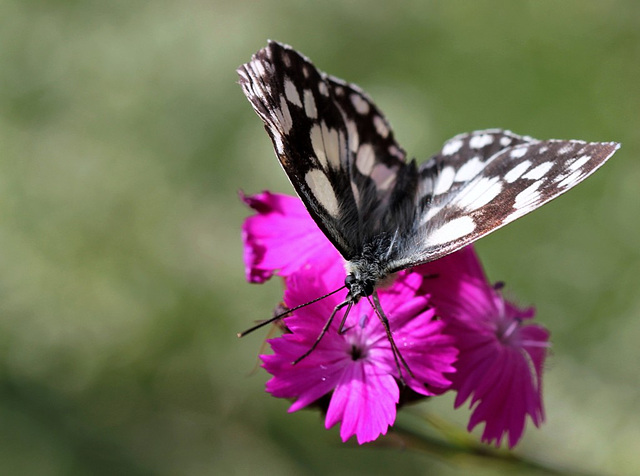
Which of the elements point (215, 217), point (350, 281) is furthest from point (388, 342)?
point (215, 217)

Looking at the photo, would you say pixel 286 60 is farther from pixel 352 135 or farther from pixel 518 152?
pixel 518 152

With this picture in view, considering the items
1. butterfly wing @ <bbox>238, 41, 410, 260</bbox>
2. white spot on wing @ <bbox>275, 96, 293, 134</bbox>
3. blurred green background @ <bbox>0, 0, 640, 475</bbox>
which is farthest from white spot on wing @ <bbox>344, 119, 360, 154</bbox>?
blurred green background @ <bbox>0, 0, 640, 475</bbox>

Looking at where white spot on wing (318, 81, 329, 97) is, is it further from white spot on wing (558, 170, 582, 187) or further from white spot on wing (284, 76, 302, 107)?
white spot on wing (558, 170, 582, 187)

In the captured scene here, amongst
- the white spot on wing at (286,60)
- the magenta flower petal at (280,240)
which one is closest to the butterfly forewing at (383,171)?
the white spot on wing at (286,60)

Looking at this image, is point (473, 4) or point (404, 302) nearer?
point (404, 302)

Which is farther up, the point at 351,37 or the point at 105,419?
the point at 351,37

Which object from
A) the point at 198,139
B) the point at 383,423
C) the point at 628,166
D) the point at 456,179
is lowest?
the point at 383,423

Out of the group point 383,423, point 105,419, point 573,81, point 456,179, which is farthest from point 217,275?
point 573,81

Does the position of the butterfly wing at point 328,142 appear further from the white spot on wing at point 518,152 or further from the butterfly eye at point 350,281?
the white spot on wing at point 518,152

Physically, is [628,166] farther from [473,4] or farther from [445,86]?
[473,4]
